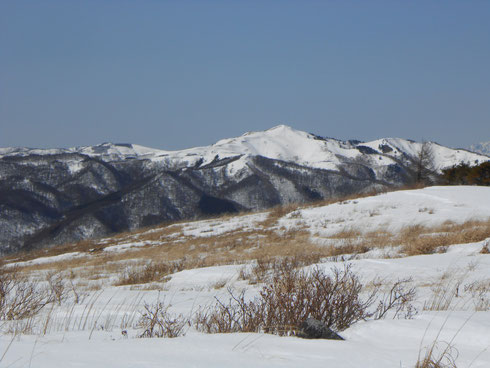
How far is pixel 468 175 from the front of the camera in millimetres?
35406

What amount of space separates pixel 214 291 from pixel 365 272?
2418mm

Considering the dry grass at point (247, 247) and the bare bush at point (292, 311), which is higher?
the bare bush at point (292, 311)

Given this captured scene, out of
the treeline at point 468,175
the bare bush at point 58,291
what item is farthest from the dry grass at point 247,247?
the treeline at point 468,175

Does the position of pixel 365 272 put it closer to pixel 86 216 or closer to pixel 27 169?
pixel 86 216

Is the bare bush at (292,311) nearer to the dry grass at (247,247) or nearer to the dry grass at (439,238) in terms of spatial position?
the dry grass at (247,247)

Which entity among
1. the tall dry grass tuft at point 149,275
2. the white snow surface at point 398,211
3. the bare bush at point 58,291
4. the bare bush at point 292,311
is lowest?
the tall dry grass tuft at point 149,275

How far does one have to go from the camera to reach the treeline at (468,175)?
3459 cm

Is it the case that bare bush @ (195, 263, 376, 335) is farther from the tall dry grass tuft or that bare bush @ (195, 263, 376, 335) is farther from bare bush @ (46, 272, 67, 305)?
the tall dry grass tuft

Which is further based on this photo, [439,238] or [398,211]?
[398,211]

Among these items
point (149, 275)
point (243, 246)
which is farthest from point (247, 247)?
point (149, 275)

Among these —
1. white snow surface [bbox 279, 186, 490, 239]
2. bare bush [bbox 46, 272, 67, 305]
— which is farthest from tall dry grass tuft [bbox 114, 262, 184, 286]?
white snow surface [bbox 279, 186, 490, 239]

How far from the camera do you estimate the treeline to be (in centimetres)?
3459

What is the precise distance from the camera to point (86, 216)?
108m

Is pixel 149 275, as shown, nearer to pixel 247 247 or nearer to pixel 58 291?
pixel 58 291
